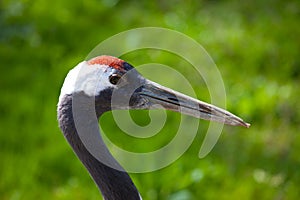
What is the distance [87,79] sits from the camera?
2662 mm

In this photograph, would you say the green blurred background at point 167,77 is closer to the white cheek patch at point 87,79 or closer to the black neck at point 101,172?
the black neck at point 101,172

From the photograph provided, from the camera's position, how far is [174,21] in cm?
579

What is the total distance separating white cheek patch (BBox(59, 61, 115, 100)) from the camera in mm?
2648

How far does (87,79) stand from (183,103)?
40 cm

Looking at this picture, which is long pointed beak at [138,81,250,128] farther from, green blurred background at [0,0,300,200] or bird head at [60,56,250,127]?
green blurred background at [0,0,300,200]

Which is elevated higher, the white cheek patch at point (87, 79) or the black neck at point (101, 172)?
the white cheek patch at point (87, 79)

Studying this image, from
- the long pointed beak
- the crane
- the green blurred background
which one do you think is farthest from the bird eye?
the green blurred background

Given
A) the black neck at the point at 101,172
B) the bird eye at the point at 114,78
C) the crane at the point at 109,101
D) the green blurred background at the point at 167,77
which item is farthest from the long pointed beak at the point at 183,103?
the green blurred background at the point at 167,77

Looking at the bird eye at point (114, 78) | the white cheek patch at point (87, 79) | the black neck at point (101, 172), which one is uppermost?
the bird eye at point (114, 78)

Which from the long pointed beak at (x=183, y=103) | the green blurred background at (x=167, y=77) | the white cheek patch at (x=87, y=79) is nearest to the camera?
the white cheek patch at (x=87, y=79)

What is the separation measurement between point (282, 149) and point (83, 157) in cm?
206

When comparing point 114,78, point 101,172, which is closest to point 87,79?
point 114,78

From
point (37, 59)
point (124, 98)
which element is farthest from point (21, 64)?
point (124, 98)

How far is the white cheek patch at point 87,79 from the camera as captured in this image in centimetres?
265
